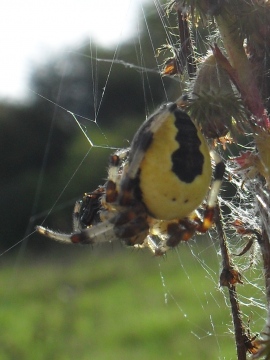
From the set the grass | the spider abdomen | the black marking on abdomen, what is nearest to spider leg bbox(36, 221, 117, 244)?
the spider abdomen

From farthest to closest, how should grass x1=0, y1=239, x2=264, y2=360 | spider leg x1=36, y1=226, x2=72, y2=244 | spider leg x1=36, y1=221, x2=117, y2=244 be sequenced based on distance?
grass x1=0, y1=239, x2=264, y2=360 < spider leg x1=36, y1=226, x2=72, y2=244 < spider leg x1=36, y1=221, x2=117, y2=244

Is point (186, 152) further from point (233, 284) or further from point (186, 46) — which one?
point (233, 284)

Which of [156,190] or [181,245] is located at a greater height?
[156,190]

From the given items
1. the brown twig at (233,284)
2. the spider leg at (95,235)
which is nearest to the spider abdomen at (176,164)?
the brown twig at (233,284)

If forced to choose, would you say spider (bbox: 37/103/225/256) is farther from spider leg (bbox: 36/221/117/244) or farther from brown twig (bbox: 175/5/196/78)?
brown twig (bbox: 175/5/196/78)

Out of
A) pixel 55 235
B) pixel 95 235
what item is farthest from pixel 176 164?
pixel 55 235

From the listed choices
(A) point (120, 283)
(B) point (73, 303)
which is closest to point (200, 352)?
(B) point (73, 303)
